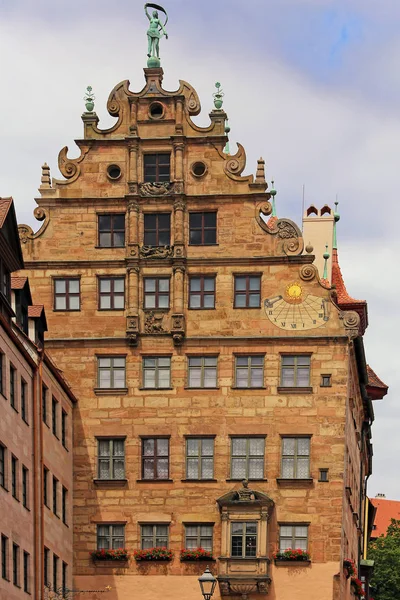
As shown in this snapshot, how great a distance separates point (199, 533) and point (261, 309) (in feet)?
29.3

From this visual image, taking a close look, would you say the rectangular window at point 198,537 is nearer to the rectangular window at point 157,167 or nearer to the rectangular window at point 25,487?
the rectangular window at point 25,487

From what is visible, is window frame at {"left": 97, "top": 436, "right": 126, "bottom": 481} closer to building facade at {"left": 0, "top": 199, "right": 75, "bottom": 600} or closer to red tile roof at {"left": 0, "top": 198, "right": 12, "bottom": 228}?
building facade at {"left": 0, "top": 199, "right": 75, "bottom": 600}

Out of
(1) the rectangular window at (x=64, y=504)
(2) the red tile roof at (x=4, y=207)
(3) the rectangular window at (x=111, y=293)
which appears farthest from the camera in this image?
(3) the rectangular window at (x=111, y=293)

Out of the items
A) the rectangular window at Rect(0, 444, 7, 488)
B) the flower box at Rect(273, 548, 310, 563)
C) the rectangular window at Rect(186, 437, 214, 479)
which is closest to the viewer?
the rectangular window at Rect(0, 444, 7, 488)

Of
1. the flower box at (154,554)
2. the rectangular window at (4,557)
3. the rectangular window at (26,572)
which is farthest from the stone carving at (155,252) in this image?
the rectangular window at (4,557)

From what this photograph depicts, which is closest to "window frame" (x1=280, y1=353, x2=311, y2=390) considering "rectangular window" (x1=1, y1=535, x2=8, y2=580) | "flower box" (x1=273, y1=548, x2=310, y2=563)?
"flower box" (x1=273, y1=548, x2=310, y2=563)

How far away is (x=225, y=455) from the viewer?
2766 inches

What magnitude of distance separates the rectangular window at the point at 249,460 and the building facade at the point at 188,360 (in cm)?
5

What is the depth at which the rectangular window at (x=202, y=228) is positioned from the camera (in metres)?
71.8

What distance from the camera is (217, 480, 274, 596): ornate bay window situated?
68.9 meters

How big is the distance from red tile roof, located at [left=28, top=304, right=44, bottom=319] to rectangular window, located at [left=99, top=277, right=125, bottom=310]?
6.34 m

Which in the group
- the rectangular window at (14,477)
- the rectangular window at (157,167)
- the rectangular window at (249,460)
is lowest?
the rectangular window at (14,477)

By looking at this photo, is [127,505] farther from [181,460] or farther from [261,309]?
[261,309]

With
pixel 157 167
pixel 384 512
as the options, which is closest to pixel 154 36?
pixel 157 167
